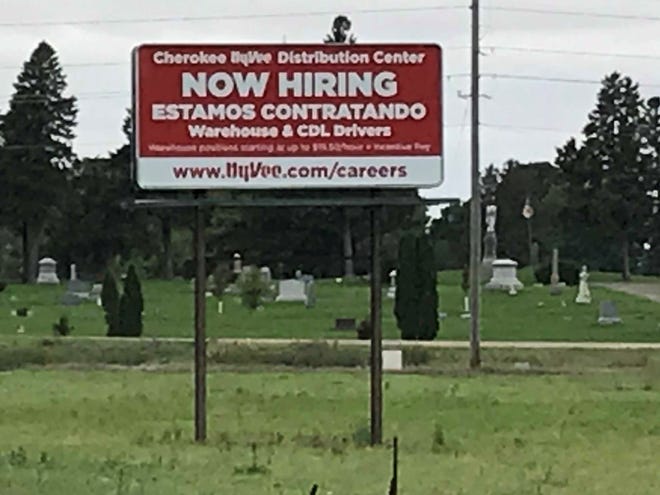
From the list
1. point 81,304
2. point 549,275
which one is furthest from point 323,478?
point 549,275

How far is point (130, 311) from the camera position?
41844mm

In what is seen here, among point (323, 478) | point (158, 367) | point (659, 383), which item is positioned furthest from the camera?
point (158, 367)

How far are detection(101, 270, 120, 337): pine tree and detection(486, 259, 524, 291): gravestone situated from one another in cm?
2208

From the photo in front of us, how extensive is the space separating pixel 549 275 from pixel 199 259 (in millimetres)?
60107

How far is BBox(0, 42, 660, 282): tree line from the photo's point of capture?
8381cm

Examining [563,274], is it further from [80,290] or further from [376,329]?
[376,329]

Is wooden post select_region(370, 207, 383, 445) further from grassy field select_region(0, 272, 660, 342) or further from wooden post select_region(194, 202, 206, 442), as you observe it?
grassy field select_region(0, 272, 660, 342)

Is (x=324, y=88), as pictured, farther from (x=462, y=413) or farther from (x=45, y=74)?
(x=45, y=74)

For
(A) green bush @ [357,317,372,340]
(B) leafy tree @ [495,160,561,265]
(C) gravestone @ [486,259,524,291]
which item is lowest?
Answer: (A) green bush @ [357,317,372,340]

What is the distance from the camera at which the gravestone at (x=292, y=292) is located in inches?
Result: 2314

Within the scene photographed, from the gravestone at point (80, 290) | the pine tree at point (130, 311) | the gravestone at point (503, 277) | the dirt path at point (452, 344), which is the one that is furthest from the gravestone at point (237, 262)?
the dirt path at point (452, 344)

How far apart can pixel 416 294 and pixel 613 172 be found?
47.8m

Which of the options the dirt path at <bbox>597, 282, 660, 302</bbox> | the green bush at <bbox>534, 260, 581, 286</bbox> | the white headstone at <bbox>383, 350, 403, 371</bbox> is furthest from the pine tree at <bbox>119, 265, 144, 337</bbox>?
the green bush at <bbox>534, 260, 581, 286</bbox>

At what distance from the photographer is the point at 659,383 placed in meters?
27.1
